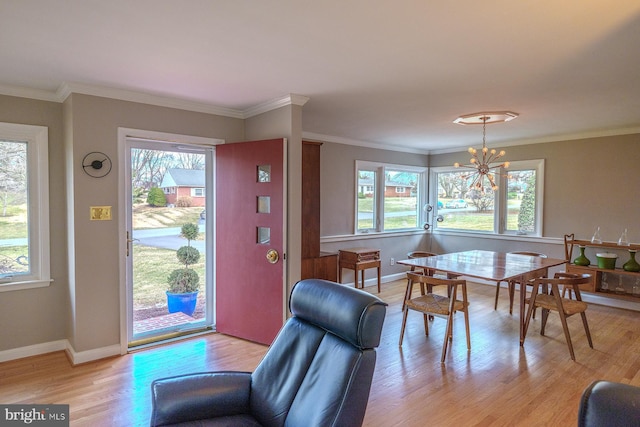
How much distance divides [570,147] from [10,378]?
6955mm

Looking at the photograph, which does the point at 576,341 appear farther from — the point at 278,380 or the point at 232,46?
the point at 232,46

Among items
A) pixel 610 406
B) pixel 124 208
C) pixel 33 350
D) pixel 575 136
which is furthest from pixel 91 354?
pixel 575 136

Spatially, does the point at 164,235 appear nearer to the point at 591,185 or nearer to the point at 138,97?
the point at 138,97

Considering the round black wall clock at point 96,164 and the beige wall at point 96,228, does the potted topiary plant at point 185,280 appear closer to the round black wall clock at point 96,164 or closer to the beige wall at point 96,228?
the beige wall at point 96,228

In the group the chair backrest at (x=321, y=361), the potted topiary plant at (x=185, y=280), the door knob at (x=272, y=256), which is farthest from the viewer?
the potted topiary plant at (x=185, y=280)

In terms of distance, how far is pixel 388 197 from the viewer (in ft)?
21.3

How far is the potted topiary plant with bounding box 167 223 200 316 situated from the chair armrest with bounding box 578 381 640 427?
3.58 m

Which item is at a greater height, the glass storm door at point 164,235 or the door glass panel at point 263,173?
the door glass panel at point 263,173

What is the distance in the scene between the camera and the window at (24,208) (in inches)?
126

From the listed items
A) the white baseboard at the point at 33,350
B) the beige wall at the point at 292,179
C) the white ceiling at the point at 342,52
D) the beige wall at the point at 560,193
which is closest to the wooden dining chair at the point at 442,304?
the beige wall at the point at 292,179

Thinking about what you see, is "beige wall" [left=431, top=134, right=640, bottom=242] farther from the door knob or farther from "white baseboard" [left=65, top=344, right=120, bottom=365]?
"white baseboard" [left=65, top=344, right=120, bottom=365]

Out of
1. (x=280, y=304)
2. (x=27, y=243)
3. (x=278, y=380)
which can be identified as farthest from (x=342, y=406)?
(x=27, y=243)

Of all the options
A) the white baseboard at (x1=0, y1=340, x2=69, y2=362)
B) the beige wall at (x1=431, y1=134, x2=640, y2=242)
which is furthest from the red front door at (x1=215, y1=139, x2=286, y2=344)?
the beige wall at (x1=431, y1=134, x2=640, y2=242)

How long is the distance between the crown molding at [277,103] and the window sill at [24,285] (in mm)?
2503
